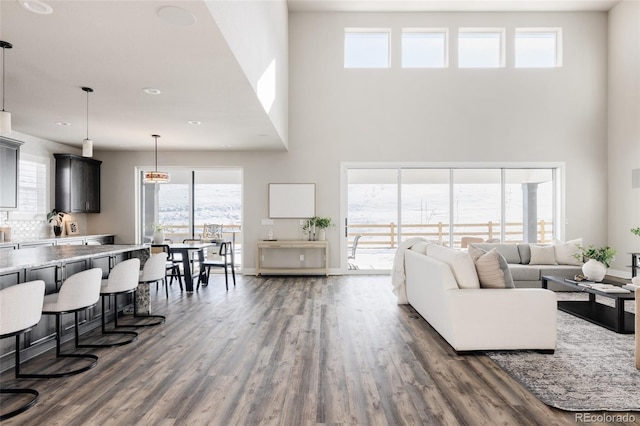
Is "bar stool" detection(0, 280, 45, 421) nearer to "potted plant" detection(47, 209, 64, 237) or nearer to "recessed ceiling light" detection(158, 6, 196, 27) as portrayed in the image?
"recessed ceiling light" detection(158, 6, 196, 27)

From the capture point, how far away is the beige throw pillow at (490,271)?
3209 mm

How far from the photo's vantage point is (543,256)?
591cm

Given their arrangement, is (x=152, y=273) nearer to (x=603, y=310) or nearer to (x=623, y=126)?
(x=603, y=310)

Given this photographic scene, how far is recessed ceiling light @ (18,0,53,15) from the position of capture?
2152 millimetres

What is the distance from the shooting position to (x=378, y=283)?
6.48 metres

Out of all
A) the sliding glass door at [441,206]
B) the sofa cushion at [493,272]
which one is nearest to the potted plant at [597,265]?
the sofa cushion at [493,272]

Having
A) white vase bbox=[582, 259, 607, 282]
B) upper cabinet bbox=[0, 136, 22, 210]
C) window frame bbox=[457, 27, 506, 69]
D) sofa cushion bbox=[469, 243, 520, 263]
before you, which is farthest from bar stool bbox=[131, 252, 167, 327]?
window frame bbox=[457, 27, 506, 69]

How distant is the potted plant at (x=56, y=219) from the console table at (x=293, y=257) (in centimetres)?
358

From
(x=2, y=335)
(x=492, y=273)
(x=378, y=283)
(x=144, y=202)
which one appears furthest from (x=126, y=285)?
(x=144, y=202)

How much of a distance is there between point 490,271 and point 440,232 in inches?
173

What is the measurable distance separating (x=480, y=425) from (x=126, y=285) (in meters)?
3.19

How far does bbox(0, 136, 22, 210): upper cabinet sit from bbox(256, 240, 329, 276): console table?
12.8 ft

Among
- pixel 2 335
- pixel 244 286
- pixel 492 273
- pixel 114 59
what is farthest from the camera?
pixel 244 286

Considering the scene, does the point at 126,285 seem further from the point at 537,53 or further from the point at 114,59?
the point at 537,53
